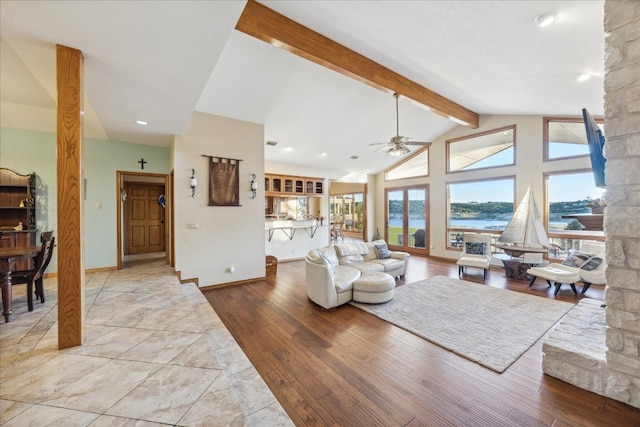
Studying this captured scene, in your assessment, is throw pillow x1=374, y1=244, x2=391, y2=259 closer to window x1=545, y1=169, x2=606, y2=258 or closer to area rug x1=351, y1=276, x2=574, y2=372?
area rug x1=351, y1=276, x2=574, y2=372

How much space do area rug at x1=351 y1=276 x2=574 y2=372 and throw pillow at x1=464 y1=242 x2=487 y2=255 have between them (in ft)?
3.66

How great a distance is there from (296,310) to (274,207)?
5.31 m

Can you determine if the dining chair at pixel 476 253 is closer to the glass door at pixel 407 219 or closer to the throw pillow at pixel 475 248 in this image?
the throw pillow at pixel 475 248

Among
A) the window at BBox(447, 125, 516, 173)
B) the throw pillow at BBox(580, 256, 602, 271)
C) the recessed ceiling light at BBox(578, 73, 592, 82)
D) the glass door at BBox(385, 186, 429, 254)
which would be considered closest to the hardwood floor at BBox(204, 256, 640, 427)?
the throw pillow at BBox(580, 256, 602, 271)

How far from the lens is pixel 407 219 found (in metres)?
8.56

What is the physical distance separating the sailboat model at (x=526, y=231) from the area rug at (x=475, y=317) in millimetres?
1434

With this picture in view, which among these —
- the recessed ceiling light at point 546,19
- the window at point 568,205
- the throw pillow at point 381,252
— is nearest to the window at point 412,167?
the window at point 568,205

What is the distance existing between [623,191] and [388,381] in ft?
7.63

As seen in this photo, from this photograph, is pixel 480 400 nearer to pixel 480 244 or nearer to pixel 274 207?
pixel 480 244

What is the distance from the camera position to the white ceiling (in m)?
1.89

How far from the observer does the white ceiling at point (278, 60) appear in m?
1.89

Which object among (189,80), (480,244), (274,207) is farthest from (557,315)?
(274,207)

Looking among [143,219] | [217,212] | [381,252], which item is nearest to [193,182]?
[217,212]

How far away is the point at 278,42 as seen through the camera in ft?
9.70
